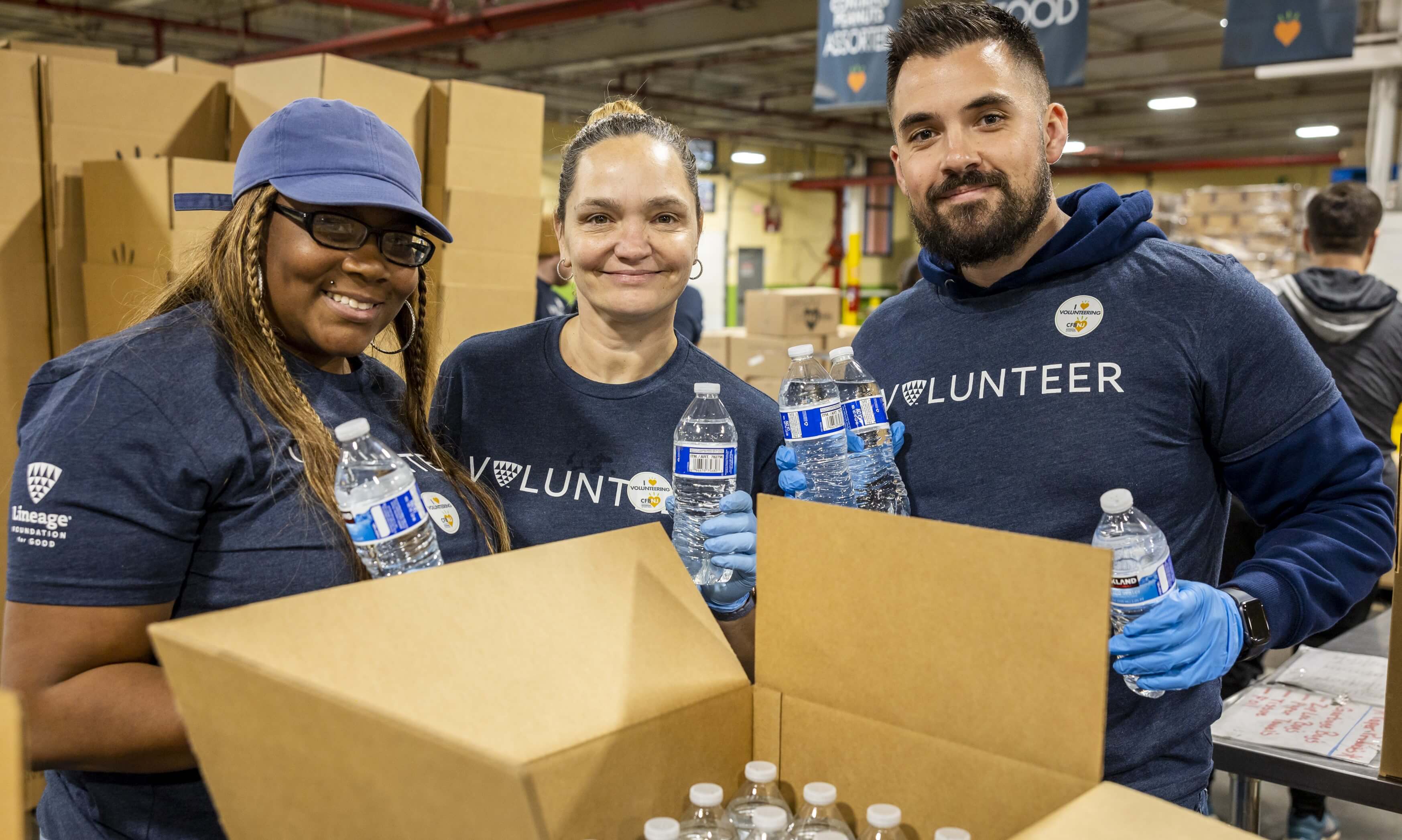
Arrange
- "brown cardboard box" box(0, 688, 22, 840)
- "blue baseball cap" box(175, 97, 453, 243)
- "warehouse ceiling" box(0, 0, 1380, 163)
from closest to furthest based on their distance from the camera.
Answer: "brown cardboard box" box(0, 688, 22, 840) → "blue baseball cap" box(175, 97, 453, 243) → "warehouse ceiling" box(0, 0, 1380, 163)

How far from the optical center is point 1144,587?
1.34 meters

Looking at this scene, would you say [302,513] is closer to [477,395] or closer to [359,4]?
[477,395]

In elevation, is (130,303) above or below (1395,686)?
above

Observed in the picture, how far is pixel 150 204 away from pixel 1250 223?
8.34 metres

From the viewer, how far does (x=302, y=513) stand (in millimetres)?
1395

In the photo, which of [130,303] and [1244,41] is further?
[1244,41]

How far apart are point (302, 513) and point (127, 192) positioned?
2768 mm

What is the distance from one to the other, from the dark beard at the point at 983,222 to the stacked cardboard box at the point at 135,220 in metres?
2.57

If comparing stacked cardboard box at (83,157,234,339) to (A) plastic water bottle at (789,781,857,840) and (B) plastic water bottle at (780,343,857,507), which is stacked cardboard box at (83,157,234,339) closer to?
(B) plastic water bottle at (780,343,857,507)

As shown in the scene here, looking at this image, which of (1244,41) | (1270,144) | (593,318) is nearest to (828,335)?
(1244,41)

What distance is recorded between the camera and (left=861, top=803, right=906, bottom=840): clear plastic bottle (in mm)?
992

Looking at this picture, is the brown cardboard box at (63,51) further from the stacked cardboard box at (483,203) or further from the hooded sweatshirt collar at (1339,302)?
the hooded sweatshirt collar at (1339,302)

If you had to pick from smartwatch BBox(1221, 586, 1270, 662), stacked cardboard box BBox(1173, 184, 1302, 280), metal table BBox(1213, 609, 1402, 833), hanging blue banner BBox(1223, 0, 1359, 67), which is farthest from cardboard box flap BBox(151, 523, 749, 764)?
stacked cardboard box BBox(1173, 184, 1302, 280)

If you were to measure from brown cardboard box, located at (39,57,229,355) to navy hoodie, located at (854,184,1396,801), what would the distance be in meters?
3.33
